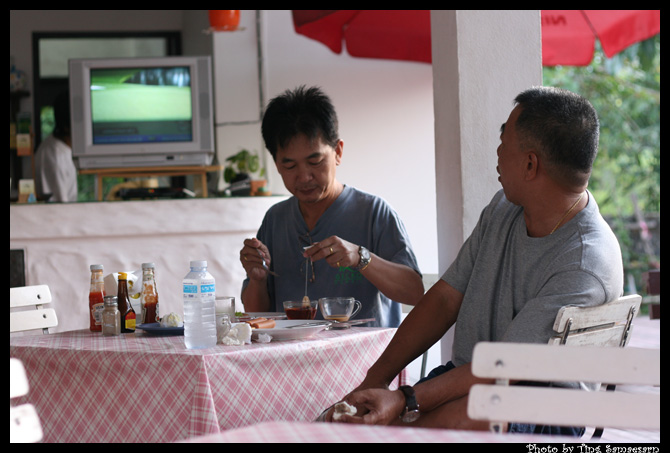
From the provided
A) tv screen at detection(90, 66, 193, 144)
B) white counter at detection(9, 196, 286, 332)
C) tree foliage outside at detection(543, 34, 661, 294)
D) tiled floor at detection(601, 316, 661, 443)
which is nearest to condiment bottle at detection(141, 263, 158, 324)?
tiled floor at detection(601, 316, 661, 443)

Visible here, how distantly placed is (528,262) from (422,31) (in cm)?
384

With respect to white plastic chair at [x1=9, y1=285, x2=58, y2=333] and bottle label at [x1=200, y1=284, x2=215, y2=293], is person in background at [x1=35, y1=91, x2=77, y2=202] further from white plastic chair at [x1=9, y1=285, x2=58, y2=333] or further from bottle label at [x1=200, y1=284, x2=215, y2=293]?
bottle label at [x1=200, y1=284, x2=215, y2=293]

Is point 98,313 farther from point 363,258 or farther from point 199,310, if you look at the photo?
point 363,258

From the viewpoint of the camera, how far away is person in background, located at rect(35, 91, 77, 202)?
570 cm

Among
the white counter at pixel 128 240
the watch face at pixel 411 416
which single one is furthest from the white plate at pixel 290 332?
the white counter at pixel 128 240

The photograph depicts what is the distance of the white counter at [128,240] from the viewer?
4586mm

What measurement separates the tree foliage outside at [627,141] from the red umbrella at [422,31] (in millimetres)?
4759

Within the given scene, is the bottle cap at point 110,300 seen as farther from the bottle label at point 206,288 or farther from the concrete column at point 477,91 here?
the concrete column at point 477,91

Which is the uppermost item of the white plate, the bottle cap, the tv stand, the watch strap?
the tv stand

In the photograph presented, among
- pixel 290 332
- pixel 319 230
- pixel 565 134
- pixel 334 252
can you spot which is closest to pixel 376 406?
pixel 290 332

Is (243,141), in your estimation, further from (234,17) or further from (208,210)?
(208,210)

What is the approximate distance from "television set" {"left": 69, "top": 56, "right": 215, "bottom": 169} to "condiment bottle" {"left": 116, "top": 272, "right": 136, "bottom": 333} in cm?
270

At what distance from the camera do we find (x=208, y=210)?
4.75 m

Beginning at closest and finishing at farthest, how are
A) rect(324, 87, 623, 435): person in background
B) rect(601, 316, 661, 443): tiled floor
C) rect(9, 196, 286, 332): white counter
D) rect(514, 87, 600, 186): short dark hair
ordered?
rect(324, 87, 623, 435): person in background < rect(514, 87, 600, 186): short dark hair < rect(601, 316, 661, 443): tiled floor < rect(9, 196, 286, 332): white counter
